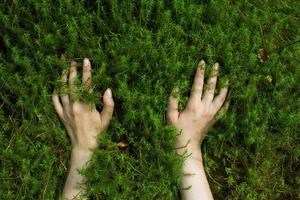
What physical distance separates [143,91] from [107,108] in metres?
0.30

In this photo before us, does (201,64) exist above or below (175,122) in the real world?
above

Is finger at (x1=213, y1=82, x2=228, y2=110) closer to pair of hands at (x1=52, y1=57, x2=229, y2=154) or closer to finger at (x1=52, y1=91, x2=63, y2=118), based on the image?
pair of hands at (x1=52, y1=57, x2=229, y2=154)

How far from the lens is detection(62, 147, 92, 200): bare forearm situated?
10.6 feet

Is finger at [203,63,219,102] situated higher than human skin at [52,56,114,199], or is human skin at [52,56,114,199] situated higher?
finger at [203,63,219,102]

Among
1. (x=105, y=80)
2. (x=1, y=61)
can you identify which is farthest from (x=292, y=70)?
(x=1, y=61)

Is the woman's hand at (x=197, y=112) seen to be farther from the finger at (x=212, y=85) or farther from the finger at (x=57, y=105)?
the finger at (x=57, y=105)

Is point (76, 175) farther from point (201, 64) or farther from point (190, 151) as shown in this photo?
point (201, 64)

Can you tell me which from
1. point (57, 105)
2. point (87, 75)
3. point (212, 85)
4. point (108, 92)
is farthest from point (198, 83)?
point (57, 105)

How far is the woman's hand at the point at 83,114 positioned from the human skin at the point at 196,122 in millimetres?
484

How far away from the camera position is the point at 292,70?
3557 mm

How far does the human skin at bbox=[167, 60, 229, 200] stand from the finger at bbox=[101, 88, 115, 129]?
44 centimetres

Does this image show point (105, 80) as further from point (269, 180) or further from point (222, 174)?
point (269, 180)

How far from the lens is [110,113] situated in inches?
132

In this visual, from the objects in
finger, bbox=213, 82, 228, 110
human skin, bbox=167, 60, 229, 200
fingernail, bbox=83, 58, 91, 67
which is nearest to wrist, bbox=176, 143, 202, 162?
human skin, bbox=167, 60, 229, 200
